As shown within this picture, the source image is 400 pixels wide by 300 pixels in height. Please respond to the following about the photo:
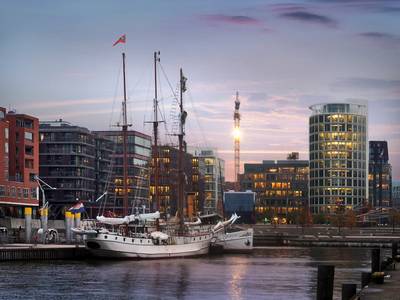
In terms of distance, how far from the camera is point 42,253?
117062 millimetres

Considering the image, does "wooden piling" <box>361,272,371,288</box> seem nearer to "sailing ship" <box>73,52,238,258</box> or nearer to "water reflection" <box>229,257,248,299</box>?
"water reflection" <box>229,257,248,299</box>

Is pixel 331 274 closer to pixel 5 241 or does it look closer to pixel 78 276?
pixel 78 276

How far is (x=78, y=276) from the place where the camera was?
91.6 metres

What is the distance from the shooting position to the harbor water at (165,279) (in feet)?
243

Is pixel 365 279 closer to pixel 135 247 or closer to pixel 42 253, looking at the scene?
pixel 42 253


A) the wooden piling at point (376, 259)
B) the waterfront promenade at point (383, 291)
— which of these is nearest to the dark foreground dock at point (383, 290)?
the waterfront promenade at point (383, 291)

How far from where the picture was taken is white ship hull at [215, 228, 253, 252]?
519 ft

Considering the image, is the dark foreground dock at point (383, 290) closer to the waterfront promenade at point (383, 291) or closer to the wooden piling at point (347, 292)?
the waterfront promenade at point (383, 291)

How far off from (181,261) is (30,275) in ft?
127

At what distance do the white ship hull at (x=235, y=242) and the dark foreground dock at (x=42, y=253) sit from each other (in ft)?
127

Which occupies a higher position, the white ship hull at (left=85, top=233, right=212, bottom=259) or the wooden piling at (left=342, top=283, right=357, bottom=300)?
the wooden piling at (left=342, top=283, right=357, bottom=300)

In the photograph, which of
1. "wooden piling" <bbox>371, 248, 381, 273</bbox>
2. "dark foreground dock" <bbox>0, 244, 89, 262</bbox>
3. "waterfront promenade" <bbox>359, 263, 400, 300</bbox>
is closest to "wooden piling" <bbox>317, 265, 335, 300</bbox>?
"waterfront promenade" <bbox>359, 263, 400, 300</bbox>

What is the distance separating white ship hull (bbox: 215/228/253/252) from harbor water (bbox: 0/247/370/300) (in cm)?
3349

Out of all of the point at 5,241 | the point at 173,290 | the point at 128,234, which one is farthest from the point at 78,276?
the point at 5,241
